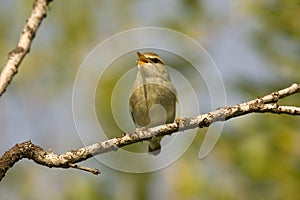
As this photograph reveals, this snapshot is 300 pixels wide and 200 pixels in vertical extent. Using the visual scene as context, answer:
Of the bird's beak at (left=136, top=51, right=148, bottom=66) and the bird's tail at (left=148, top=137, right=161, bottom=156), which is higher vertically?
the bird's beak at (left=136, top=51, right=148, bottom=66)

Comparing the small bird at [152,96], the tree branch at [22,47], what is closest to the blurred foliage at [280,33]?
the small bird at [152,96]

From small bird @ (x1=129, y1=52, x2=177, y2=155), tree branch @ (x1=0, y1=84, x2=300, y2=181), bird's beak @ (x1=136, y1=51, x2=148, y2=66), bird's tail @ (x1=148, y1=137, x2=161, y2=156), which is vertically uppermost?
bird's beak @ (x1=136, y1=51, x2=148, y2=66)

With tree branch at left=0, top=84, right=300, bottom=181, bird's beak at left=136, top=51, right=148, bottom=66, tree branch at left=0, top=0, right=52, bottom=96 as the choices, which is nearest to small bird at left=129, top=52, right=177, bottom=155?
bird's beak at left=136, top=51, right=148, bottom=66

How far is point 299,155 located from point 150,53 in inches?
65.7

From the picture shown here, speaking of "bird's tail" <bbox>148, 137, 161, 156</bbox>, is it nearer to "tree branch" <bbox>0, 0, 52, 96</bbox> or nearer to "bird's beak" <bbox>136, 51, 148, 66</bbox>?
"bird's beak" <bbox>136, 51, 148, 66</bbox>

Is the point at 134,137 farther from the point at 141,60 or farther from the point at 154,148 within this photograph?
the point at 141,60

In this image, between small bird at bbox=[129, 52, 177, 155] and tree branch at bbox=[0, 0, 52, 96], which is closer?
tree branch at bbox=[0, 0, 52, 96]

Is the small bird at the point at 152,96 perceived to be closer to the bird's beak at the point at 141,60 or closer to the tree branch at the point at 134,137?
Answer: the bird's beak at the point at 141,60

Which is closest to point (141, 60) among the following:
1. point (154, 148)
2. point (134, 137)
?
point (154, 148)

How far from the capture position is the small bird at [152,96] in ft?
15.9

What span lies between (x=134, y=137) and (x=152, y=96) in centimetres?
204

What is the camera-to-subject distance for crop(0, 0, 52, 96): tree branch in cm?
282

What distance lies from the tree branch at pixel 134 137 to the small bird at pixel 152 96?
5.40ft

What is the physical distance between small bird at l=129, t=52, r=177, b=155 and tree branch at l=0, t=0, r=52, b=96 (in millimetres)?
1803
